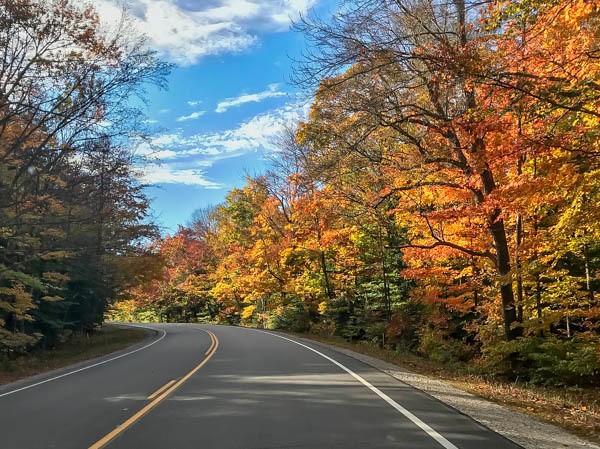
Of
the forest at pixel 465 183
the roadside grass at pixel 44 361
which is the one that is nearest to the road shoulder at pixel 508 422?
the forest at pixel 465 183

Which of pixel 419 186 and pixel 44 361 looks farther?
pixel 44 361

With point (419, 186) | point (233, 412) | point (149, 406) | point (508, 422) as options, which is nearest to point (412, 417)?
point (508, 422)

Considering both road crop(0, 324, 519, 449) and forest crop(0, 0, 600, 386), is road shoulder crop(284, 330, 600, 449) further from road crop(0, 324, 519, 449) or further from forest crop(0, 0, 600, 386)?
forest crop(0, 0, 600, 386)

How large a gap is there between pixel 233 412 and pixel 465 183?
35.0 feet

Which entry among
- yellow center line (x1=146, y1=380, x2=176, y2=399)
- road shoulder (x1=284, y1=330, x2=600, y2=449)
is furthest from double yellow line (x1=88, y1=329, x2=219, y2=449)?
road shoulder (x1=284, y1=330, x2=600, y2=449)

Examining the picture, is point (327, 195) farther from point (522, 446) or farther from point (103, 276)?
point (103, 276)

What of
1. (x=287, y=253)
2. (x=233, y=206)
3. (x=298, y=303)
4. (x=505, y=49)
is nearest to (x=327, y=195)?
(x=505, y=49)

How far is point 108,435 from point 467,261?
16387 millimetres

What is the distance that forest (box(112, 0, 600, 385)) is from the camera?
8758 millimetres

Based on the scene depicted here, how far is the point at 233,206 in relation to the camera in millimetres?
45438

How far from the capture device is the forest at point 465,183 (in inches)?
345

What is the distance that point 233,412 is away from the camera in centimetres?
754

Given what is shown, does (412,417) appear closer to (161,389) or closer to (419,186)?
(161,389)

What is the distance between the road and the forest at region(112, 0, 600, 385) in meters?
5.03
